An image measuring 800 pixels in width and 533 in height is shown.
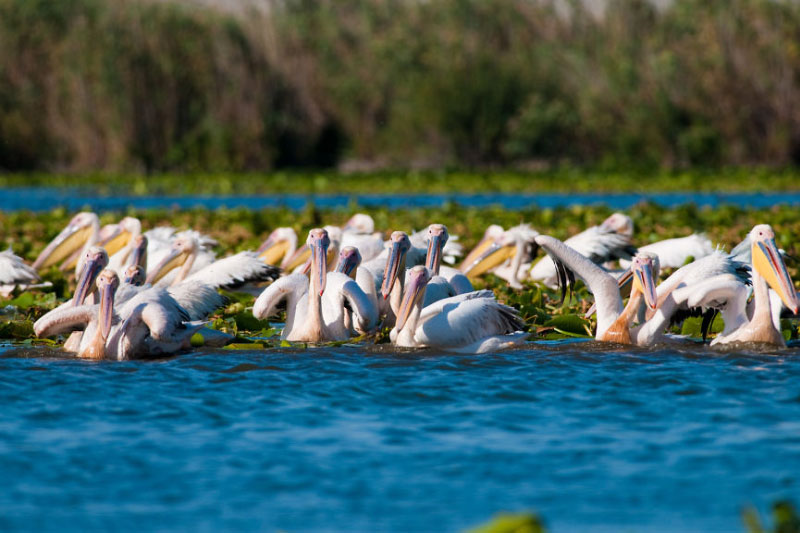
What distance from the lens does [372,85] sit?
139 feet

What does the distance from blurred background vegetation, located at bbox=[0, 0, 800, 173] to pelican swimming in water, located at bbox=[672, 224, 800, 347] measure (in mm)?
26248

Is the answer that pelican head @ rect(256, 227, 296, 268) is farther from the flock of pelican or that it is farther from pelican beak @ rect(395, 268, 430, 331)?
pelican beak @ rect(395, 268, 430, 331)

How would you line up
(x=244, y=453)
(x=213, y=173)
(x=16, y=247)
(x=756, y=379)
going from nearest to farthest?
1. (x=244, y=453)
2. (x=756, y=379)
3. (x=16, y=247)
4. (x=213, y=173)

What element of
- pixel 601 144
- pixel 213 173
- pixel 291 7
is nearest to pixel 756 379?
pixel 213 173

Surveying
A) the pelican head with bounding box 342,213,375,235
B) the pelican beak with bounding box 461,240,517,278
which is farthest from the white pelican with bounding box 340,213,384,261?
the pelican beak with bounding box 461,240,517,278

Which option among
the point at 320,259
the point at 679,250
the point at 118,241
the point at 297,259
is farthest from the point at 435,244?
the point at 118,241

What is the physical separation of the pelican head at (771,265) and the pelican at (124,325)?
3.32 m

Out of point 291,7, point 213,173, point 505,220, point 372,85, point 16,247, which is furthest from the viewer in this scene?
point 291,7

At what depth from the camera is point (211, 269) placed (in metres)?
9.13

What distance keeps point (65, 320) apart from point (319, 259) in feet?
5.15

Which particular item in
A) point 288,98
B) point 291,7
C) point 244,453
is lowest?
point 244,453

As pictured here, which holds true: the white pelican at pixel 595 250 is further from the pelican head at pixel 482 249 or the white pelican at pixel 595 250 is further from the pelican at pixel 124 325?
the pelican at pixel 124 325

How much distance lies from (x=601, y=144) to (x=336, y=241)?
97.9 feet

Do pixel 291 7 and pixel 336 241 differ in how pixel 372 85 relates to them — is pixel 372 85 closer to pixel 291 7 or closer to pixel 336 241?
pixel 291 7
